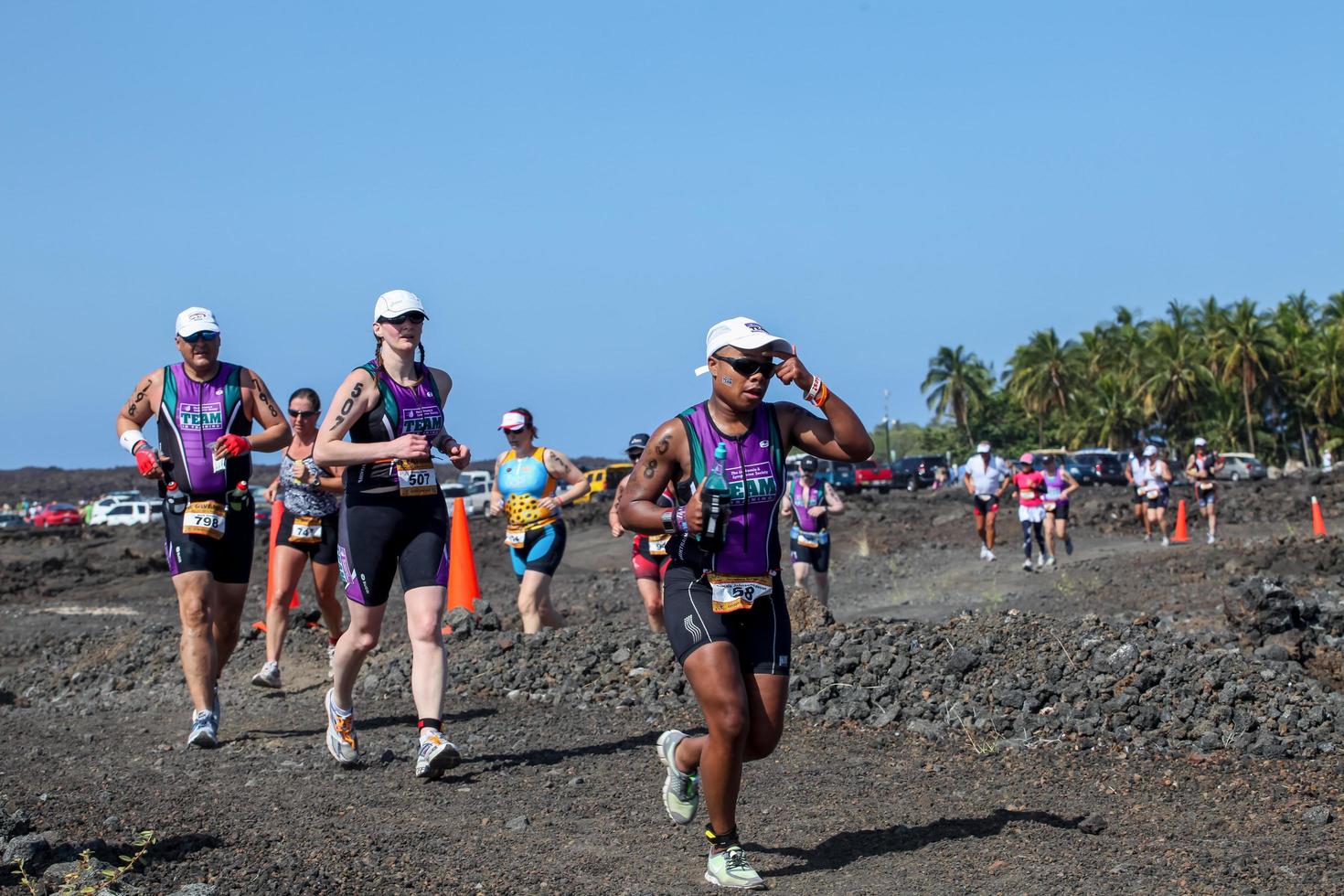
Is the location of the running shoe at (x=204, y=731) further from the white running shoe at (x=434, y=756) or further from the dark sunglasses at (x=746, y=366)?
the dark sunglasses at (x=746, y=366)

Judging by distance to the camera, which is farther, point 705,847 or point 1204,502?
point 1204,502

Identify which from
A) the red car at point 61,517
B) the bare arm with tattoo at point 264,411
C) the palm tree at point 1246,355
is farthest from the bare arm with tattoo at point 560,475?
the palm tree at point 1246,355

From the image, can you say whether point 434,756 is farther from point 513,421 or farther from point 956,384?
point 956,384

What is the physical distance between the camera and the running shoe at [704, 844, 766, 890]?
5.15 m

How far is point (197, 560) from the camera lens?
779cm

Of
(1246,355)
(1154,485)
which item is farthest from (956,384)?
(1154,485)

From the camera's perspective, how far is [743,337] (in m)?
5.27

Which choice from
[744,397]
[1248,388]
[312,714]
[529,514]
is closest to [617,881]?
[744,397]

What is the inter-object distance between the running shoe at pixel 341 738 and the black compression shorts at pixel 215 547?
90 cm

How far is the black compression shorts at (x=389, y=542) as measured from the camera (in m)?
7.08

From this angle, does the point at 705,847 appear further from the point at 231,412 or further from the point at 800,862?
the point at 231,412

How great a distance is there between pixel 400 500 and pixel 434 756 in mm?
1166

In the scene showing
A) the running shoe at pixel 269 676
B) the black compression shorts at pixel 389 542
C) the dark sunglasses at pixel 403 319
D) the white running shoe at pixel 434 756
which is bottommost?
the white running shoe at pixel 434 756

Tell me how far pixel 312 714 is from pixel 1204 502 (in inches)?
745
